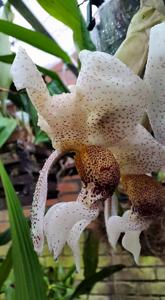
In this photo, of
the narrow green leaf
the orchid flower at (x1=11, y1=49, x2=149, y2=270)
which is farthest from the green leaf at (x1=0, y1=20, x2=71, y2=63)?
the orchid flower at (x1=11, y1=49, x2=149, y2=270)

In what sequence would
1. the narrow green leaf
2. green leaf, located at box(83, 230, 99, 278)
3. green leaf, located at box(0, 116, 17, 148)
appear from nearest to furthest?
the narrow green leaf, green leaf, located at box(0, 116, 17, 148), green leaf, located at box(83, 230, 99, 278)

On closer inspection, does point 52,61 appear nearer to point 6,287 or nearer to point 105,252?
point 105,252

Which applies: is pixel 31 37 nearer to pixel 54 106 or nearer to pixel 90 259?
pixel 54 106

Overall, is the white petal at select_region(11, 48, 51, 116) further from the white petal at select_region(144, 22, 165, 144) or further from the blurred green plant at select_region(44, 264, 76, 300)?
the blurred green plant at select_region(44, 264, 76, 300)

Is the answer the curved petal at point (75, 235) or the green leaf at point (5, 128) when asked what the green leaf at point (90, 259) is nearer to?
the green leaf at point (5, 128)

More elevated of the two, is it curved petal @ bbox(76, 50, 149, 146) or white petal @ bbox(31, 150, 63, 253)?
curved petal @ bbox(76, 50, 149, 146)

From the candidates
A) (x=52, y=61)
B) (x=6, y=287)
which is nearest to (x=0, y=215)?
(x=52, y=61)
